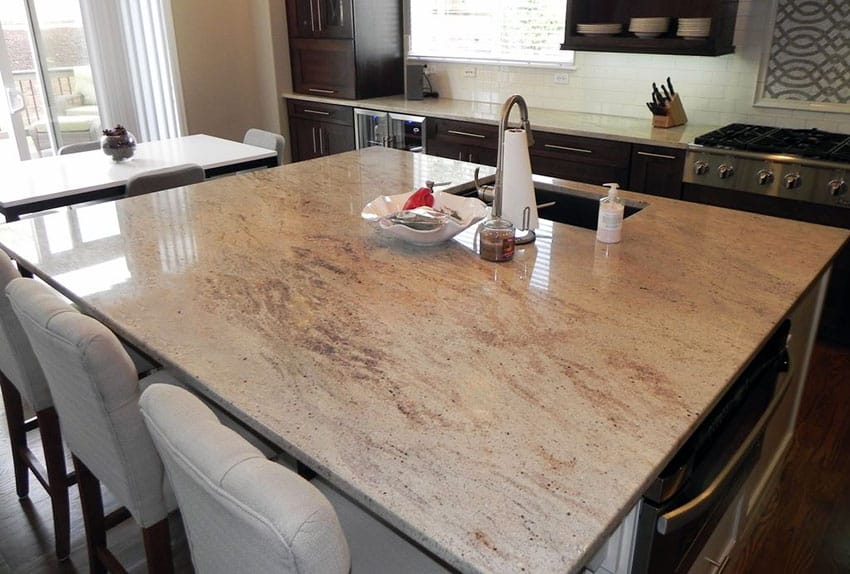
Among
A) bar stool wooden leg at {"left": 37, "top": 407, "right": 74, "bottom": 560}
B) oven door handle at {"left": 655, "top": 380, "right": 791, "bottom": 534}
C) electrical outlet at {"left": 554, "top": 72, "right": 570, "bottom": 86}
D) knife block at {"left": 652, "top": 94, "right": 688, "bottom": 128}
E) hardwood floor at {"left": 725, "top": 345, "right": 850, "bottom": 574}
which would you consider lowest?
hardwood floor at {"left": 725, "top": 345, "right": 850, "bottom": 574}

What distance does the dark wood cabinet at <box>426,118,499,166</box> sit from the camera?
4.14m

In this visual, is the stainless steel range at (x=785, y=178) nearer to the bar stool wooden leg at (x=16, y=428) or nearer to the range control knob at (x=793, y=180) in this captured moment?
the range control knob at (x=793, y=180)

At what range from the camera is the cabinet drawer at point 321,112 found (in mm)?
4910

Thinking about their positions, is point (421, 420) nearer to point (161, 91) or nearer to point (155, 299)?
point (155, 299)

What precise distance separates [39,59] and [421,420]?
479cm

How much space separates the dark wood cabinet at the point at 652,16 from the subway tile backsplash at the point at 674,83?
0.45 ft

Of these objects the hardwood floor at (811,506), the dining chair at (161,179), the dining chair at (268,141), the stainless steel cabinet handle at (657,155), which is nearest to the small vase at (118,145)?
the dining chair at (161,179)

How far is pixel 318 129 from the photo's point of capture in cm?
520

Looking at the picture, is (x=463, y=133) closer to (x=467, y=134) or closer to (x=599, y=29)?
(x=467, y=134)

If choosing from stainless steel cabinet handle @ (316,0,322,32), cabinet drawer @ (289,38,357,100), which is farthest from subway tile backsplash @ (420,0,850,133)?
stainless steel cabinet handle @ (316,0,322,32)

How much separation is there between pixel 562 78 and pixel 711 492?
3.57 m

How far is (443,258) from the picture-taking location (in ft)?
6.02

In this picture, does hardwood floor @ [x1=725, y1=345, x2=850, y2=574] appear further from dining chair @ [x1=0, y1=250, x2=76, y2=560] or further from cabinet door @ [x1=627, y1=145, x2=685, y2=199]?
dining chair @ [x1=0, y1=250, x2=76, y2=560]

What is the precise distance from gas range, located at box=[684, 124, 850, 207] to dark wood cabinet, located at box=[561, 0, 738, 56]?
47 centimetres
